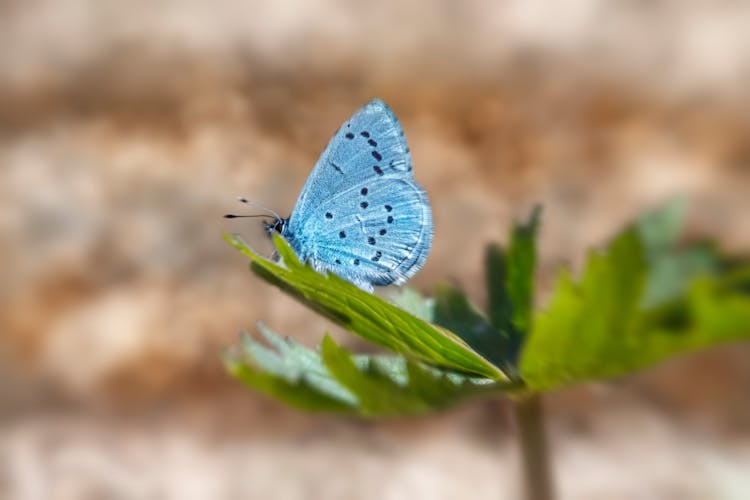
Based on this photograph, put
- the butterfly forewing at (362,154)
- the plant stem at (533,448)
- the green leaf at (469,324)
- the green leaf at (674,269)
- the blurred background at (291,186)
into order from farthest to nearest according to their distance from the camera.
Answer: the blurred background at (291,186)
the butterfly forewing at (362,154)
the green leaf at (469,324)
the plant stem at (533,448)
the green leaf at (674,269)

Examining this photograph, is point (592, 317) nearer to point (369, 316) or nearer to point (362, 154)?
point (369, 316)

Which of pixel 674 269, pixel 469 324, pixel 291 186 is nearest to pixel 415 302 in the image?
pixel 469 324

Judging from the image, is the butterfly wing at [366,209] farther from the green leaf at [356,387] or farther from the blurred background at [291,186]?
the blurred background at [291,186]

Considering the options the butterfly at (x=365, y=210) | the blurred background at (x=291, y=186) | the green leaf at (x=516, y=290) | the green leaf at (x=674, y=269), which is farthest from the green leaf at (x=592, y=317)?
the blurred background at (x=291, y=186)

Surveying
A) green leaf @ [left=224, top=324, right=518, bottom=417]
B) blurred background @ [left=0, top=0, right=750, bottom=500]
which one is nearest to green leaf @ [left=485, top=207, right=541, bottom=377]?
green leaf @ [left=224, top=324, right=518, bottom=417]

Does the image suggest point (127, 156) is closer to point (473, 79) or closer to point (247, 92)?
point (247, 92)

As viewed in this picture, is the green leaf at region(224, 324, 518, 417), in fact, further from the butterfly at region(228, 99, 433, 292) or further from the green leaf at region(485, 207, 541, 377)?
the butterfly at region(228, 99, 433, 292)
